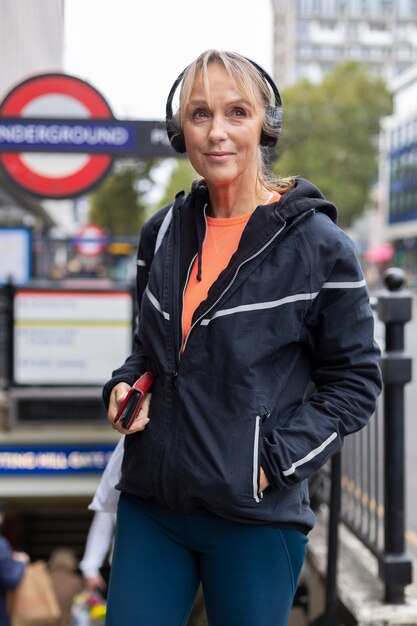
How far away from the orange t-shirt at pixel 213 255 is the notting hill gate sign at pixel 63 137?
3.84 meters

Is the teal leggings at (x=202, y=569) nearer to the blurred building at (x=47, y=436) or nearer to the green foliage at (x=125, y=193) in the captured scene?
the blurred building at (x=47, y=436)

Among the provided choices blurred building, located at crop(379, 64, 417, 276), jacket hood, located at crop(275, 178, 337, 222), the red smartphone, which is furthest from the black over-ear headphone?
blurred building, located at crop(379, 64, 417, 276)

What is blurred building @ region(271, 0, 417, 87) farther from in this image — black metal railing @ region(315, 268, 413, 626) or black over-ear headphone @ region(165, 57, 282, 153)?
black over-ear headphone @ region(165, 57, 282, 153)

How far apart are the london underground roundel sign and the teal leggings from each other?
429cm

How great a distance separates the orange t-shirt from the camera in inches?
71.1

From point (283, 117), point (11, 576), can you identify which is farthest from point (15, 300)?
point (283, 117)

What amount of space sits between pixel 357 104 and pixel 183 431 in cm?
4614

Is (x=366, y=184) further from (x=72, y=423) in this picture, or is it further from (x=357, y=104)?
(x=72, y=423)

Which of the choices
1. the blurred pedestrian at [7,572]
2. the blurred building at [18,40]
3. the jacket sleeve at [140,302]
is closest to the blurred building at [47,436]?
the blurred pedestrian at [7,572]

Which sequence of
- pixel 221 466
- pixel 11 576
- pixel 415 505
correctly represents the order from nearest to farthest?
1. pixel 221 466
2. pixel 11 576
3. pixel 415 505

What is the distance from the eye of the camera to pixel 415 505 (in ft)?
20.1

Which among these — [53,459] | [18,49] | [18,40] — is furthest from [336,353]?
[18,49]

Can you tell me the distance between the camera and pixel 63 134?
18.9ft

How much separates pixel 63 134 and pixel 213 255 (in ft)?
13.7
